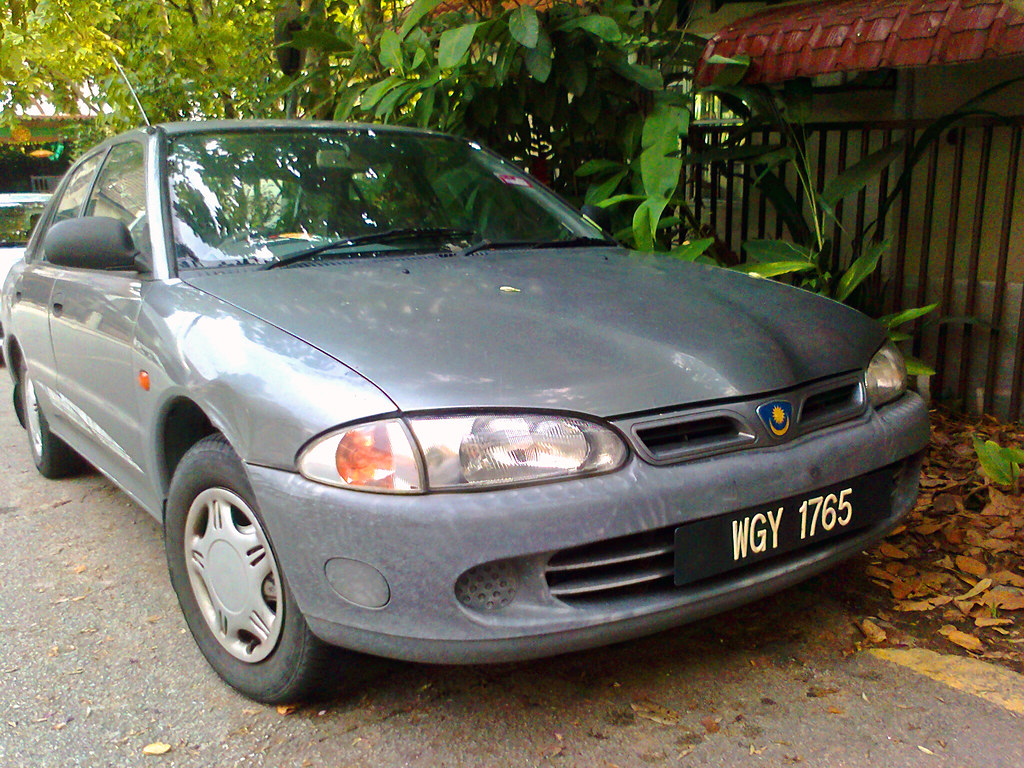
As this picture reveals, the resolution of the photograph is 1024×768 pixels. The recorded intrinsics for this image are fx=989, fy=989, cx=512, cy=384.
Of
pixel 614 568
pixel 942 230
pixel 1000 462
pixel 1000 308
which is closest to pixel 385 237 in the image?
pixel 614 568

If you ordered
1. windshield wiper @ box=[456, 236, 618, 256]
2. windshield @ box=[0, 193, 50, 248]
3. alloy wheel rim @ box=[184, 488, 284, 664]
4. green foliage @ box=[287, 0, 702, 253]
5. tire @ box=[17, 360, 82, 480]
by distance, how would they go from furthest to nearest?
windshield @ box=[0, 193, 50, 248] < green foliage @ box=[287, 0, 702, 253] < tire @ box=[17, 360, 82, 480] < windshield wiper @ box=[456, 236, 618, 256] < alloy wheel rim @ box=[184, 488, 284, 664]

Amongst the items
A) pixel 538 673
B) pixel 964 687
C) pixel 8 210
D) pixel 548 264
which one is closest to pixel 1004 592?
pixel 964 687

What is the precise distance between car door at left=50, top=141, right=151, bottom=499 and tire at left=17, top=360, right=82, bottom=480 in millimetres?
646

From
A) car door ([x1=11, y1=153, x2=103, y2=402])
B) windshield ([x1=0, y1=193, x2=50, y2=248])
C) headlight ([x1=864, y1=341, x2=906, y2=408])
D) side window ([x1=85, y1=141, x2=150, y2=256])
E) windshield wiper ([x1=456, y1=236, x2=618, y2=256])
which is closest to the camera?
headlight ([x1=864, y1=341, x2=906, y2=408])

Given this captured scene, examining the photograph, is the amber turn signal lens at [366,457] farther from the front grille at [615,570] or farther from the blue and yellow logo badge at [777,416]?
the blue and yellow logo badge at [777,416]

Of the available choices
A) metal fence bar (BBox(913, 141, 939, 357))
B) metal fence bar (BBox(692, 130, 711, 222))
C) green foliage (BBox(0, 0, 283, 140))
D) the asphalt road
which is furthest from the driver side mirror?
green foliage (BBox(0, 0, 283, 140))

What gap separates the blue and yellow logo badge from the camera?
2.36m

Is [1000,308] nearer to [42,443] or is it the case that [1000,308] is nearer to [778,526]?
[778,526]

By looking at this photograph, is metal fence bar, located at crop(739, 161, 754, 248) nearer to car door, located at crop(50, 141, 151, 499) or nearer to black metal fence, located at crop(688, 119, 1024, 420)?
black metal fence, located at crop(688, 119, 1024, 420)

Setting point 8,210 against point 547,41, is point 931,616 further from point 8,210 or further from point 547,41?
point 8,210

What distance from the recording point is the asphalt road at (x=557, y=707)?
231 cm

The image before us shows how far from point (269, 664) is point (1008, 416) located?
3823 millimetres

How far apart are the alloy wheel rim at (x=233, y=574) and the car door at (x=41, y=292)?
65.5 inches

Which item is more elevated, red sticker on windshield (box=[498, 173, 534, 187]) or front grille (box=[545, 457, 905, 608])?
red sticker on windshield (box=[498, 173, 534, 187])
